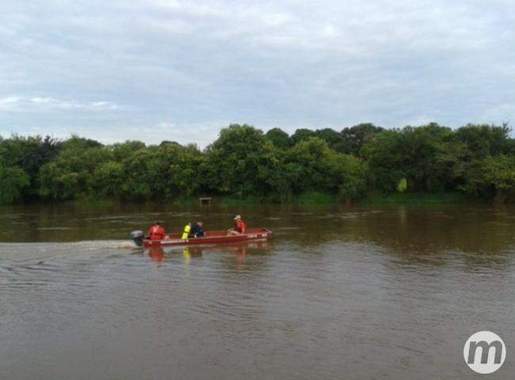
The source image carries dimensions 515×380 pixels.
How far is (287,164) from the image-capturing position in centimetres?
7269

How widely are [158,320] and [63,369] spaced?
3.87m

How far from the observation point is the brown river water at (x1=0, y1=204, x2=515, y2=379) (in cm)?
1243

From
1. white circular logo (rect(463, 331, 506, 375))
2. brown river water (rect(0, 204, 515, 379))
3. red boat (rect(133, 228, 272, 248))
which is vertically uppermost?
red boat (rect(133, 228, 272, 248))

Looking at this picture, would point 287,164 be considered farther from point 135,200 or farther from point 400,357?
point 400,357

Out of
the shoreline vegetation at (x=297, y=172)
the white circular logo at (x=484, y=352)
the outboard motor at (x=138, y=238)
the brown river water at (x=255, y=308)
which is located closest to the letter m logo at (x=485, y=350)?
the white circular logo at (x=484, y=352)

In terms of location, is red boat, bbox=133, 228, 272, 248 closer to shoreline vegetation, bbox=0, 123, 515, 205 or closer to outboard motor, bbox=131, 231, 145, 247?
outboard motor, bbox=131, 231, 145, 247

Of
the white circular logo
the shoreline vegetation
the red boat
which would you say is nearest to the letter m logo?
the white circular logo

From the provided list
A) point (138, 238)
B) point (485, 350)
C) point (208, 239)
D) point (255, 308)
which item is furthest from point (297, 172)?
point (485, 350)

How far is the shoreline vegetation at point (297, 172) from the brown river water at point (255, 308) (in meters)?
37.7

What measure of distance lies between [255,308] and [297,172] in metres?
54.8

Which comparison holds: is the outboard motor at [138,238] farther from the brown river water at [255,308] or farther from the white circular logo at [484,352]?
the white circular logo at [484,352]

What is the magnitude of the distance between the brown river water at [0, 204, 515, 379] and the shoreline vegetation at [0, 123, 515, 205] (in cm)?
3774

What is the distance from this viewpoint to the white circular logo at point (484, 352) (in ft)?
39.9

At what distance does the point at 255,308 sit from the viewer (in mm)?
16922
